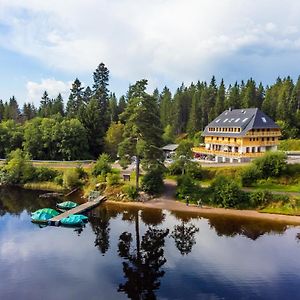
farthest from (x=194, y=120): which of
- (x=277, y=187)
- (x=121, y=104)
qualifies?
(x=277, y=187)

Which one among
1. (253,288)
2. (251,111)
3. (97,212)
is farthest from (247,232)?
(251,111)

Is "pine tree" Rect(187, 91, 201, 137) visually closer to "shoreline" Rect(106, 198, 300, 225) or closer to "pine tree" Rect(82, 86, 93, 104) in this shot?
"pine tree" Rect(82, 86, 93, 104)

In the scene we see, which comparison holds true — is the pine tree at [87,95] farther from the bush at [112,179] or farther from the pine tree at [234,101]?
the bush at [112,179]

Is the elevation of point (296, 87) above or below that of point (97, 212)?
above

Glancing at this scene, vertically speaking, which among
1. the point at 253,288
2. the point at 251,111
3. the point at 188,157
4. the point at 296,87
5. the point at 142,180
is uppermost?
the point at 296,87

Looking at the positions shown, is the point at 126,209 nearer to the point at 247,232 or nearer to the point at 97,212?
the point at 97,212

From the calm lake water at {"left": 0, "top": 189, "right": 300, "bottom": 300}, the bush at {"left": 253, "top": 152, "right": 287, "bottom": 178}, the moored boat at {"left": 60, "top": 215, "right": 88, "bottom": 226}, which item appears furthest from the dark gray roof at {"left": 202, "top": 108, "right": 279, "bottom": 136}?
the moored boat at {"left": 60, "top": 215, "right": 88, "bottom": 226}

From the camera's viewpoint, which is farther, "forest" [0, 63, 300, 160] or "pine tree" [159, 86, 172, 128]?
"pine tree" [159, 86, 172, 128]
